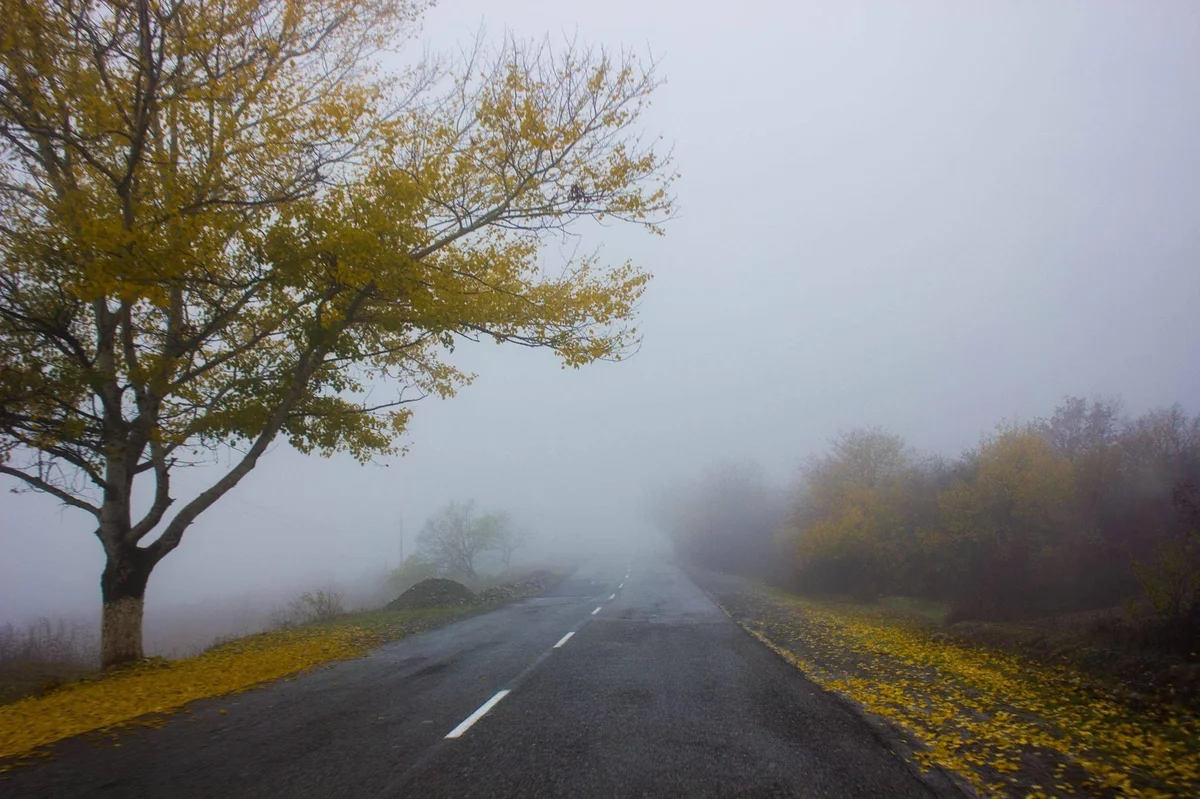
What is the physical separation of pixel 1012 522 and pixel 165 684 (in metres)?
28.7

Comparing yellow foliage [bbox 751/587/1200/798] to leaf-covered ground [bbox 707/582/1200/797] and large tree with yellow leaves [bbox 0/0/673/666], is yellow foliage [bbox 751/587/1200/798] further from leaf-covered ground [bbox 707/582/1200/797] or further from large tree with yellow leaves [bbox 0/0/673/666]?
large tree with yellow leaves [bbox 0/0/673/666]

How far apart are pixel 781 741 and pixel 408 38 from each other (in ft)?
42.2

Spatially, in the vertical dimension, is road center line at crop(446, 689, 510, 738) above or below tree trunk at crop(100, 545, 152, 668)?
below

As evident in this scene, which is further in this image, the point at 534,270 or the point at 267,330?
the point at 534,270

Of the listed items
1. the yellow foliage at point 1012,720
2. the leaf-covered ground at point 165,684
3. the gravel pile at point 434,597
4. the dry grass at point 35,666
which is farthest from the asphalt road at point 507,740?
the gravel pile at point 434,597

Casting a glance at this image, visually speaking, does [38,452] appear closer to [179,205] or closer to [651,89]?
[179,205]

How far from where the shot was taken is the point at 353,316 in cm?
1049

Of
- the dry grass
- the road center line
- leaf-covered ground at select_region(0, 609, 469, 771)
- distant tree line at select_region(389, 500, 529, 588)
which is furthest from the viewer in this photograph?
distant tree line at select_region(389, 500, 529, 588)

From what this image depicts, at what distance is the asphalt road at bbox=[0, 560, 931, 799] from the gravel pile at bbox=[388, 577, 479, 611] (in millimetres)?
11399

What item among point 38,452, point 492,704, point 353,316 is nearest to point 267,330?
point 353,316

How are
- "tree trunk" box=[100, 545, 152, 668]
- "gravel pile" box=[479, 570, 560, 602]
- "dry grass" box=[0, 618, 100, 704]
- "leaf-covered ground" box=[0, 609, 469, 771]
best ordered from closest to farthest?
"leaf-covered ground" box=[0, 609, 469, 771] < "dry grass" box=[0, 618, 100, 704] < "tree trunk" box=[100, 545, 152, 668] < "gravel pile" box=[479, 570, 560, 602]

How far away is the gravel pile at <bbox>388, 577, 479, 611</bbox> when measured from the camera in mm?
20375

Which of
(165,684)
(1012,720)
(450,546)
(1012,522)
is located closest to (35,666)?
(165,684)

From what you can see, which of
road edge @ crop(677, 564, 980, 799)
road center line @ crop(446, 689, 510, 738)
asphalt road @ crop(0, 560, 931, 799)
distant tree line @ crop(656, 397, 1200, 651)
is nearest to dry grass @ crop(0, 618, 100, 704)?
asphalt road @ crop(0, 560, 931, 799)
